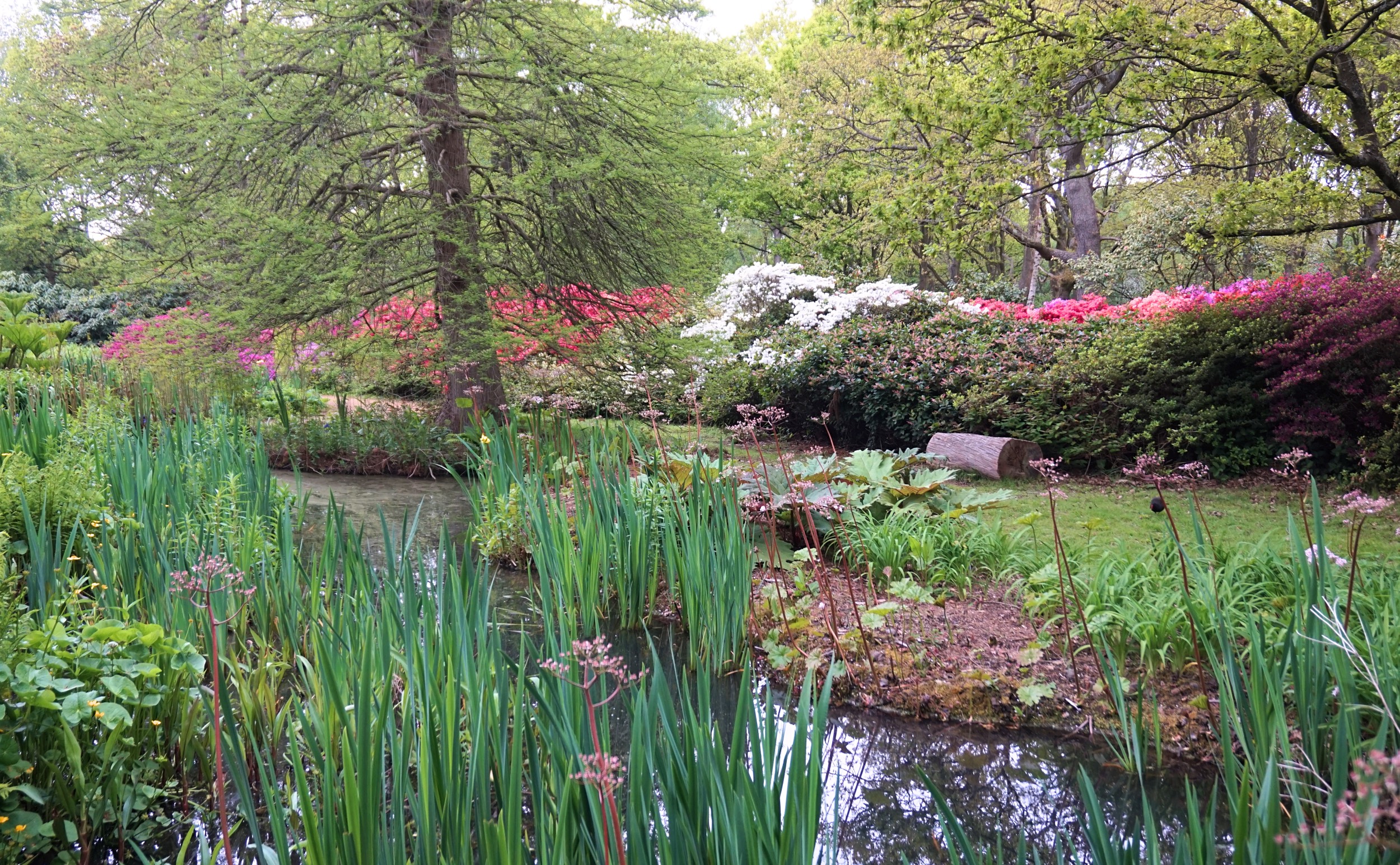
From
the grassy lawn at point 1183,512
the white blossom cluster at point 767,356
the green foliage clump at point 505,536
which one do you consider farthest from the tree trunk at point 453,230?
the grassy lawn at point 1183,512

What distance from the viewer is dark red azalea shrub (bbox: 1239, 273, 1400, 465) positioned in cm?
577

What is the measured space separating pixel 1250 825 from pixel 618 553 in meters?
2.47

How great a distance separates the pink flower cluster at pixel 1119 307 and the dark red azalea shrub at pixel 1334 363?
1.16m

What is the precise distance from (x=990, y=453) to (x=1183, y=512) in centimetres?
150

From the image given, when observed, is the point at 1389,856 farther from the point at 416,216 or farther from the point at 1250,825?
the point at 416,216

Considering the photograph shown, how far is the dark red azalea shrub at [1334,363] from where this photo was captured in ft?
18.9

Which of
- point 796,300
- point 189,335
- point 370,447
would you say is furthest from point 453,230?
point 796,300

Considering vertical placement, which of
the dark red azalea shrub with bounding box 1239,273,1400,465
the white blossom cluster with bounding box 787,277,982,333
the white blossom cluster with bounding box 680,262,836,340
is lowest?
the dark red azalea shrub with bounding box 1239,273,1400,465

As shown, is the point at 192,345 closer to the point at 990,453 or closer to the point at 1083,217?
the point at 990,453

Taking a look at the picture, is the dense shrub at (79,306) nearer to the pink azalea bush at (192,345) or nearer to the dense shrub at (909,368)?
the pink azalea bush at (192,345)

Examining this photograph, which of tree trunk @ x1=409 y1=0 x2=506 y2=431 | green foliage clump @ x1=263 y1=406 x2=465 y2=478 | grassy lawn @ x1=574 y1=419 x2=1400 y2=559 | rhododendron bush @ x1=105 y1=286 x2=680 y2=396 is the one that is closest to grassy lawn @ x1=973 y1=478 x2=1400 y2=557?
grassy lawn @ x1=574 y1=419 x2=1400 y2=559

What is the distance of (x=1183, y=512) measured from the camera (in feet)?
18.3

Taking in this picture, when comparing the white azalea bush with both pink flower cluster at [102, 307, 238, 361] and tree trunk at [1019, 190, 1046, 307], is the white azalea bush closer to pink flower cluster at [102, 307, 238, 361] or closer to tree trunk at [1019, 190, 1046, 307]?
pink flower cluster at [102, 307, 238, 361]

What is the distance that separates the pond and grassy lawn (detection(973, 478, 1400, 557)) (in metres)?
1.75
